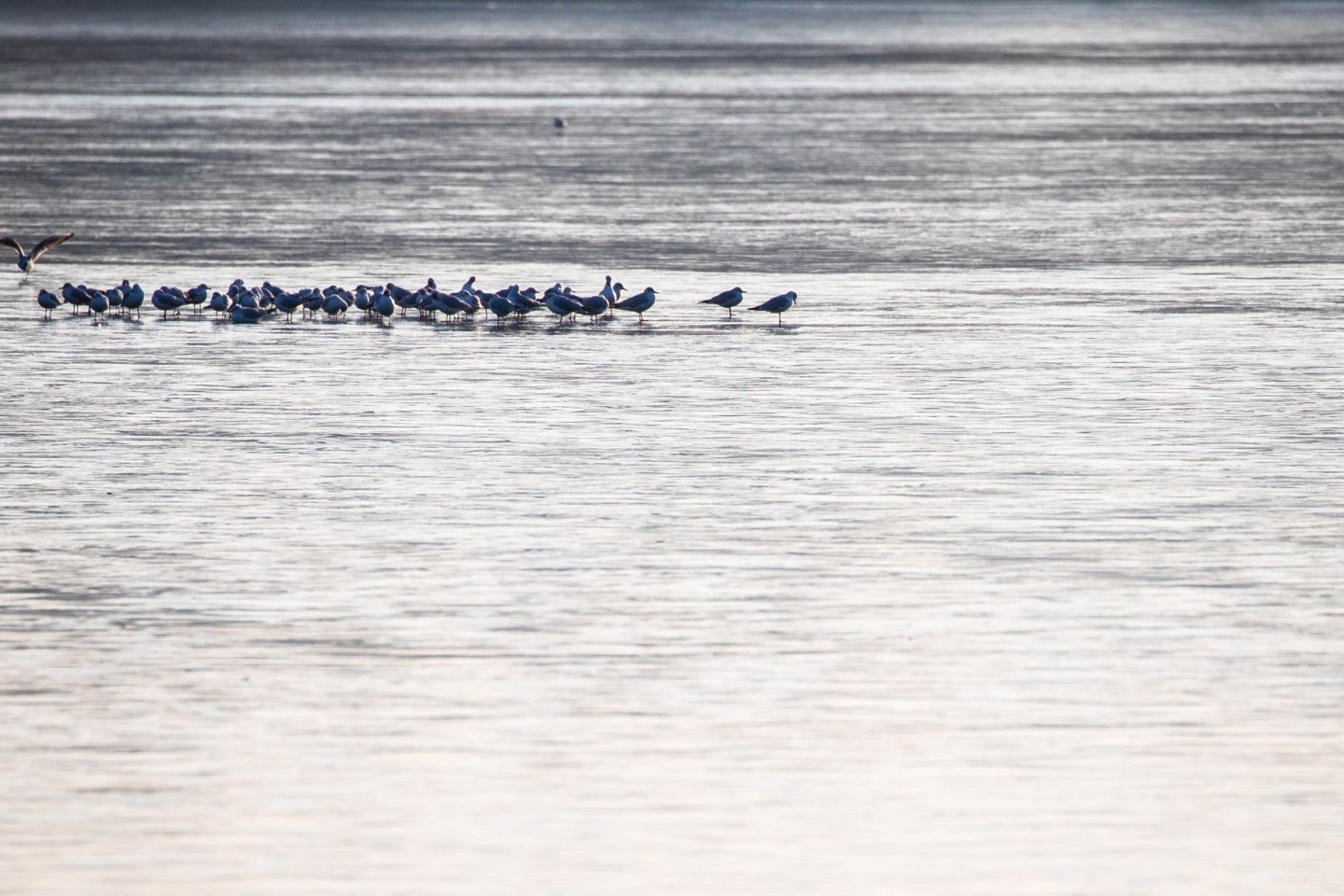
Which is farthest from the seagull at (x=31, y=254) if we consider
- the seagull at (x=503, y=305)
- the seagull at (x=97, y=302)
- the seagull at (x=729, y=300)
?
the seagull at (x=729, y=300)

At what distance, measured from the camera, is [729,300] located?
19969mm

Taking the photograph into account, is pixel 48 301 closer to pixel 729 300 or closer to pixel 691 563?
pixel 729 300

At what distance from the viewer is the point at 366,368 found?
56.8 ft

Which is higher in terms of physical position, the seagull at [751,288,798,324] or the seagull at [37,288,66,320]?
the seagull at [37,288,66,320]

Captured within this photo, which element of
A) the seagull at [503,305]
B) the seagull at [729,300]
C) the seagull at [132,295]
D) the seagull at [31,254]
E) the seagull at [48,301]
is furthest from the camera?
the seagull at [31,254]

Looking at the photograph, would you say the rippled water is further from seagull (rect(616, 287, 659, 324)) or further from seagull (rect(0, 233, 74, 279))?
seagull (rect(616, 287, 659, 324))

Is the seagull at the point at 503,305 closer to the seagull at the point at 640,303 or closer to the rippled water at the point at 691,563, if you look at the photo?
the rippled water at the point at 691,563

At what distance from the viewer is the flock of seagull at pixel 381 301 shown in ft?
64.5

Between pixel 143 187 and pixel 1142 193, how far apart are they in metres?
15.2

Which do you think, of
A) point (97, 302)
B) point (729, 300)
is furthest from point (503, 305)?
point (97, 302)

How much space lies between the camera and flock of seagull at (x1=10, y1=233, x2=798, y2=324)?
19656 millimetres

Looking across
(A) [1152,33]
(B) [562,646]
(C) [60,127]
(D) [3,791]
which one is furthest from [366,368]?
(A) [1152,33]

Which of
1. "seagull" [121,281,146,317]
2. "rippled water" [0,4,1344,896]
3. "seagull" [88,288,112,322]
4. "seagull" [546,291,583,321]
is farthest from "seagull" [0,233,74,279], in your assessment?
"seagull" [546,291,583,321]

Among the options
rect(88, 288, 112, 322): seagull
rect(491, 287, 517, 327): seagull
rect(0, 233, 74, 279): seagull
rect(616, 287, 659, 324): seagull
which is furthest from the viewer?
rect(0, 233, 74, 279): seagull
